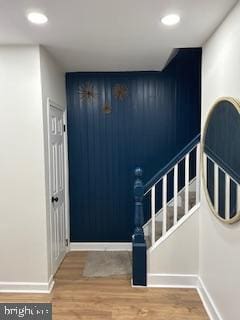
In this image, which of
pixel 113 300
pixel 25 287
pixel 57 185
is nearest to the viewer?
pixel 113 300

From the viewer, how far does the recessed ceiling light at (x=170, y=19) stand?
2.03 metres

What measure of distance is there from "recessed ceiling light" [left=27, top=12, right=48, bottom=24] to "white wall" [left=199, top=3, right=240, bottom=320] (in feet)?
4.71

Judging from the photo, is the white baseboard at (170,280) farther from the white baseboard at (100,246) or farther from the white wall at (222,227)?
the white baseboard at (100,246)

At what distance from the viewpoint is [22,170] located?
9.01 feet

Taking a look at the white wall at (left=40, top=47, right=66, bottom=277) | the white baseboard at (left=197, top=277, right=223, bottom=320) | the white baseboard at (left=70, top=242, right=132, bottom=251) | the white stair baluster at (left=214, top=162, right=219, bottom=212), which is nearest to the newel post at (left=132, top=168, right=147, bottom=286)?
the white baseboard at (left=197, top=277, right=223, bottom=320)

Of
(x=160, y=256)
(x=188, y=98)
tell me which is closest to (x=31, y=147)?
(x=160, y=256)

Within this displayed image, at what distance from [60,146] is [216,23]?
7.59 feet

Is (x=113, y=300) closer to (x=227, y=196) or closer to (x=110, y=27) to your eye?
(x=227, y=196)

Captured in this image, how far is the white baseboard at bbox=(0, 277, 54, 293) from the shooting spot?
281 cm

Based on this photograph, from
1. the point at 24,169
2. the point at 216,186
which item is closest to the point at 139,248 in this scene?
the point at 216,186

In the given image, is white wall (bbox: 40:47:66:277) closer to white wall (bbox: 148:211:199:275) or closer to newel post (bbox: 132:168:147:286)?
newel post (bbox: 132:168:147:286)

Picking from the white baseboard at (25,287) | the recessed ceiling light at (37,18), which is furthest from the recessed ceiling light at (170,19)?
the white baseboard at (25,287)

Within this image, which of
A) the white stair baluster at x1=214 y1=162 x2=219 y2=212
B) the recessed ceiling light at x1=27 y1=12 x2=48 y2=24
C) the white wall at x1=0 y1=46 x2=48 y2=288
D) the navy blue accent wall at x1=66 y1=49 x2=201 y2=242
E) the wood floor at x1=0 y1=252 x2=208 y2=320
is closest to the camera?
the recessed ceiling light at x1=27 y1=12 x2=48 y2=24

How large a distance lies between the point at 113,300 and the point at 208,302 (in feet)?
3.06
